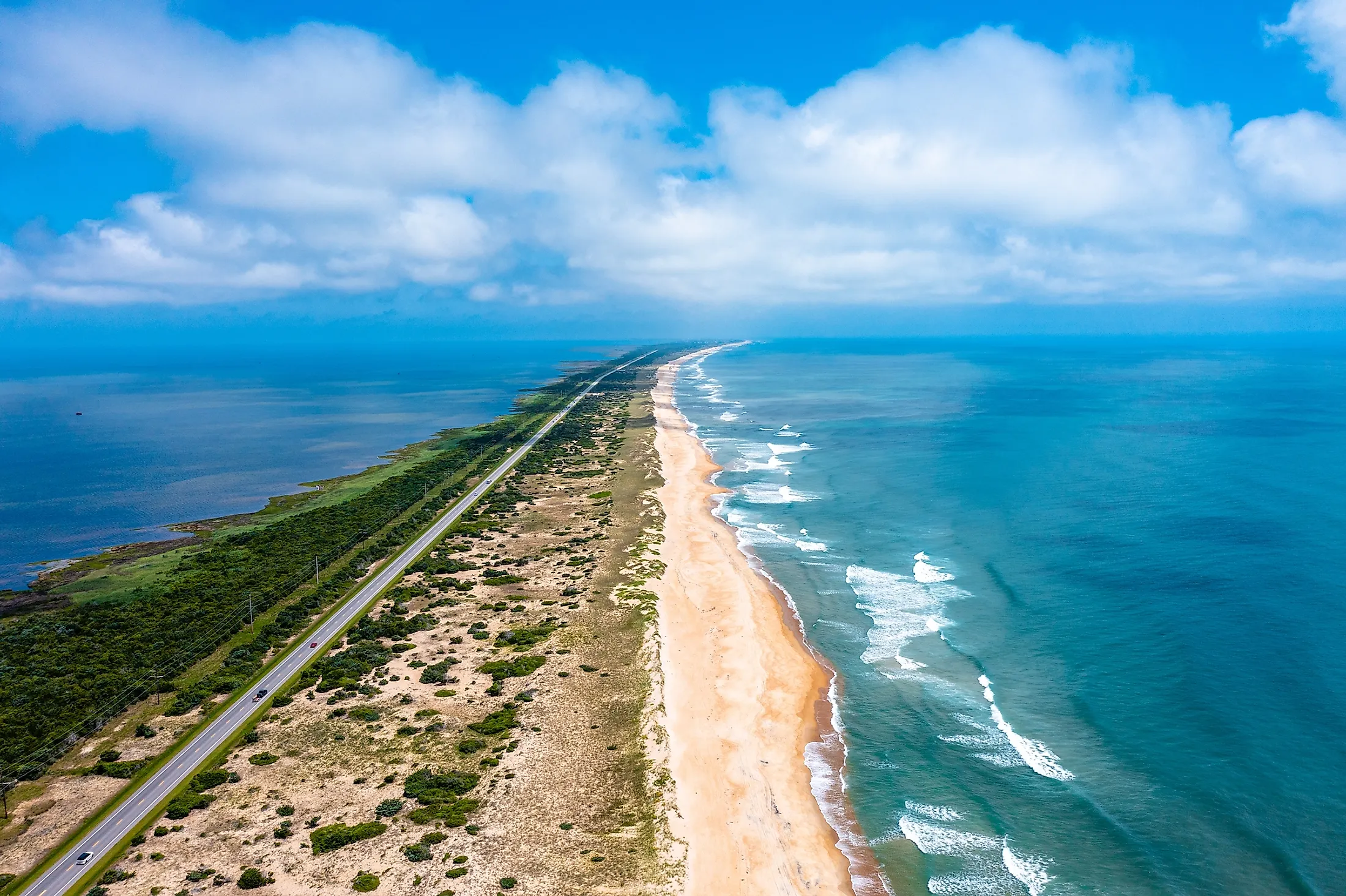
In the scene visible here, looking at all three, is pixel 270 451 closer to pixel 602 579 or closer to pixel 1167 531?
pixel 602 579

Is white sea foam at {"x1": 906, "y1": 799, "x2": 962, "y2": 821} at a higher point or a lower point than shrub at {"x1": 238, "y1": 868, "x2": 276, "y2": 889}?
lower

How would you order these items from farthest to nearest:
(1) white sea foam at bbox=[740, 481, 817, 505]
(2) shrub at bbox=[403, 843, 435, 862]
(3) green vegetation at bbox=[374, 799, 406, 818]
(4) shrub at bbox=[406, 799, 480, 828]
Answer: (1) white sea foam at bbox=[740, 481, 817, 505] < (3) green vegetation at bbox=[374, 799, 406, 818] < (4) shrub at bbox=[406, 799, 480, 828] < (2) shrub at bbox=[403, 843, 435, 862]

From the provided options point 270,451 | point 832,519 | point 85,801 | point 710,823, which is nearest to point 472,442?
point 270,451

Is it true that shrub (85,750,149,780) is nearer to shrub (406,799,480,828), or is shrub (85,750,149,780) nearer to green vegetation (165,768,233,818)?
green vegetation (165,768,233,818)

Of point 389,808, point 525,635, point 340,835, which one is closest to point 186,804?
point 340,835

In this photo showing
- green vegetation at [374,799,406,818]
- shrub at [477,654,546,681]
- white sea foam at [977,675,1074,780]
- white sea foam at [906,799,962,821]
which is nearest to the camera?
white sea foam at [906,799,962,821]

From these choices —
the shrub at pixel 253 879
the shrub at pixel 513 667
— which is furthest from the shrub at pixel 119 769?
the shrub at pixel 513 667

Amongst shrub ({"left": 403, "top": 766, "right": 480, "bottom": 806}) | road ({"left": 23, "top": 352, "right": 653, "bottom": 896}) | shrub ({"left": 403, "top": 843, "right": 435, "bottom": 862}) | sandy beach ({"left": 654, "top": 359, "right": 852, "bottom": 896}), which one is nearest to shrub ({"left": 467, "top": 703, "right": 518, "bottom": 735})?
shrub ({"left": 403, "top": 766, "right": 480, "bottom": 806})
